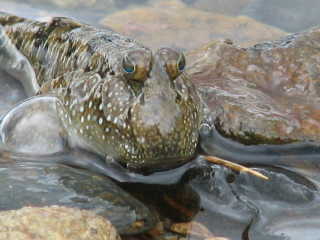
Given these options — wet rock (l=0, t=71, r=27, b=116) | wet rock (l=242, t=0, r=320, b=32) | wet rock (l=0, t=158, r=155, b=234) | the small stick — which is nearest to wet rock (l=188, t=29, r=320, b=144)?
the small stick

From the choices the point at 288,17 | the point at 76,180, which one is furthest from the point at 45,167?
the point at 288,17

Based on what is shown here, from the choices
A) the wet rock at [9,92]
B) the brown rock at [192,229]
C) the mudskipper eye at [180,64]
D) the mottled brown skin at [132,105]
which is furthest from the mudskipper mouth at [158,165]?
the wet rock at [9,92]

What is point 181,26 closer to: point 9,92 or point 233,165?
point 9,92

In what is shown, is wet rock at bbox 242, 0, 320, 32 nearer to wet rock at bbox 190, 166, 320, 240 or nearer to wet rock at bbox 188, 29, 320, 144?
wet rock at bbox 188, 29, 320, 144

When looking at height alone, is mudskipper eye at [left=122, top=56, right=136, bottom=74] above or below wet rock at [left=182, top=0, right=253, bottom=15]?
below

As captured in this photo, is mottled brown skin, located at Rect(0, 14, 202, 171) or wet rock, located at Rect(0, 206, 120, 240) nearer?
wet rock, located at Rect(0, 206, 120, 240)

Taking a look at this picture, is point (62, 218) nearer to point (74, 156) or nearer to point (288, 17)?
point (74, 156)
